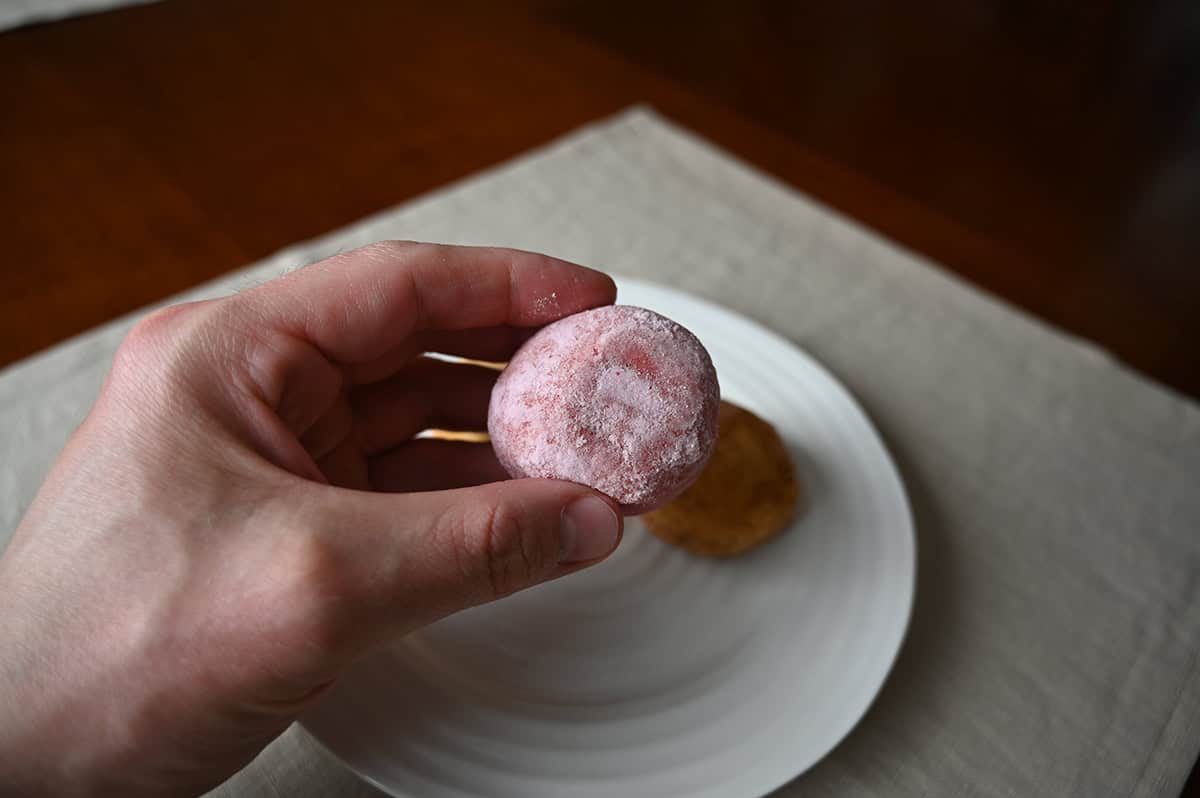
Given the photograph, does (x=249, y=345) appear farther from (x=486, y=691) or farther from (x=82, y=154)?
(x=82, y=154)

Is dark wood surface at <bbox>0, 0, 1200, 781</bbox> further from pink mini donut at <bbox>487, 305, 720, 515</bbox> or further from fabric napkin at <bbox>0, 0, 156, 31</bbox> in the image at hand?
pink mini donut at <bbox>487, 305, 720, 515</bbox>

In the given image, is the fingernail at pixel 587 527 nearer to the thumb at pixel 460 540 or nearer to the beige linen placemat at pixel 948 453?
the thumb at pixel 460 540

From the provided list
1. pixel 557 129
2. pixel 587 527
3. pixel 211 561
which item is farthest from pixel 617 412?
pixel 557 129

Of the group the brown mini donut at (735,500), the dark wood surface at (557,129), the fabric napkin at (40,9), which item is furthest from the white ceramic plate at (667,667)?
the fabric napkin at (40,9)

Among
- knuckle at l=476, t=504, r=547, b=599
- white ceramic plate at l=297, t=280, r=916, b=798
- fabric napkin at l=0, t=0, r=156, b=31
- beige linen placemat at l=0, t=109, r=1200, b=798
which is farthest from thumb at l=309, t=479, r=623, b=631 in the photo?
fabric napkin at l=0, t=0, r=156, b=31

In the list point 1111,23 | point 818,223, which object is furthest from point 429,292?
point 1111,23

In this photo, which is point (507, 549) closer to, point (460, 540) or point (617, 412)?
point (460, 540)
